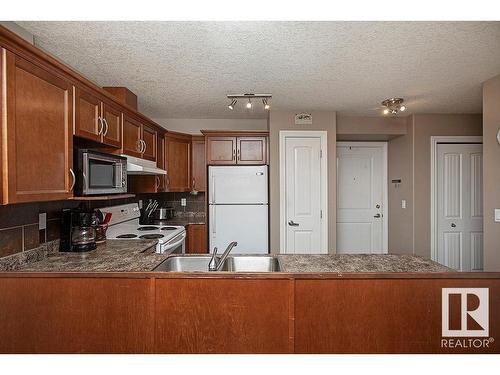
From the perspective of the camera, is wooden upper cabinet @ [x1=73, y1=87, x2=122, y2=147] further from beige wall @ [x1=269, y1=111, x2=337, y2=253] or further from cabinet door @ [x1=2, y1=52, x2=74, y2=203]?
beige wall @ [x1=269, y1=111, x2=337, y2=253]

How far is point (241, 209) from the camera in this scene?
11.4 feet

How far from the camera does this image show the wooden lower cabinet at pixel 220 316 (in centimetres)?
125

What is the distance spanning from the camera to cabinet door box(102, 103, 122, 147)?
211 centimetres

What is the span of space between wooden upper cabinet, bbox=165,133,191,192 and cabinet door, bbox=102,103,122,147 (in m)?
1.23

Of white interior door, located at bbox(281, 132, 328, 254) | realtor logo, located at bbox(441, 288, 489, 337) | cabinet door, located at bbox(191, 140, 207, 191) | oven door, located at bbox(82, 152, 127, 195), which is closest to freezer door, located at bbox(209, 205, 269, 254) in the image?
white interior door, located at bbox(281, 132, 328, 254)

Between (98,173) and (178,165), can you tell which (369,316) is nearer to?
(98,173)

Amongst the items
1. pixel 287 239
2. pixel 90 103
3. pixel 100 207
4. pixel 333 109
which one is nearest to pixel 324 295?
pixel 90 103

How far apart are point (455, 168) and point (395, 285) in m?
3.26

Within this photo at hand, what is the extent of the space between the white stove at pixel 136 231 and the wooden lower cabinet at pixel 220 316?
3.87ft

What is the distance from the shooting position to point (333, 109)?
334 centimetres

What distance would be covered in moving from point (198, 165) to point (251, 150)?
0.83 meters

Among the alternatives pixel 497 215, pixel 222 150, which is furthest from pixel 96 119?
pixel 497 215

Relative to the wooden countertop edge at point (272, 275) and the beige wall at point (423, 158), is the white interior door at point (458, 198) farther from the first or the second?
the wooden countertop edge at point (272, 275)
